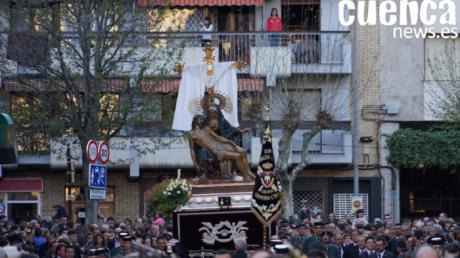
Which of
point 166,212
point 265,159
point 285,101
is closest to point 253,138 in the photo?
point 285,101

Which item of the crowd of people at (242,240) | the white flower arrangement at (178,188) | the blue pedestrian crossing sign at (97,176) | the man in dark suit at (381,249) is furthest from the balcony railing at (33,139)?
the man in dark suit at (381,249)

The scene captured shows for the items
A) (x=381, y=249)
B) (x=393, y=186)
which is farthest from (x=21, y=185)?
(x=381, y=249)

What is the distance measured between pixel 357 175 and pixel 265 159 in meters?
17.8

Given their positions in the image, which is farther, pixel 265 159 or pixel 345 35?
pixel 345 35

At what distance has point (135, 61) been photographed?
35406 mm

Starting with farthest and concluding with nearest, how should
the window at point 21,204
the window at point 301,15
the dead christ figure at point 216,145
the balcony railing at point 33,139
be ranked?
the window at point 301,15 → the window at point 21,204 → the balcony railing at point 33,139 → the dead christ figure at point 216,145

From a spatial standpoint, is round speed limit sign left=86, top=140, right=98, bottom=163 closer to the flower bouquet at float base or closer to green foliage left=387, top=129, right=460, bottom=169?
the flower bouquet at float base

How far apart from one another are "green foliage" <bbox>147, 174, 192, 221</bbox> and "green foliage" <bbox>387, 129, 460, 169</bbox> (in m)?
13.8

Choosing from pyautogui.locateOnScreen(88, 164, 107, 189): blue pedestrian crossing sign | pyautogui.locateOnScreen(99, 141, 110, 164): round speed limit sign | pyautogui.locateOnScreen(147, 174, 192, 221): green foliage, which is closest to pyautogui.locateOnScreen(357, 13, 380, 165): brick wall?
pyautogui.locateOnScreen(147, 174, 192, 221): green foliage

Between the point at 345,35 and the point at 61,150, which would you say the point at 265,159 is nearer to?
the point at 61,150

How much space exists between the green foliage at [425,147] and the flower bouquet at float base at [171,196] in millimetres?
13975

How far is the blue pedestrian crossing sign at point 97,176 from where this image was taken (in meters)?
25.7

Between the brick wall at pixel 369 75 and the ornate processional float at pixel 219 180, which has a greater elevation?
the brick wall at pixel 369 75

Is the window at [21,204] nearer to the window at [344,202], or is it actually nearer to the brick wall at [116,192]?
Answer: the brick wall at [116,192]
